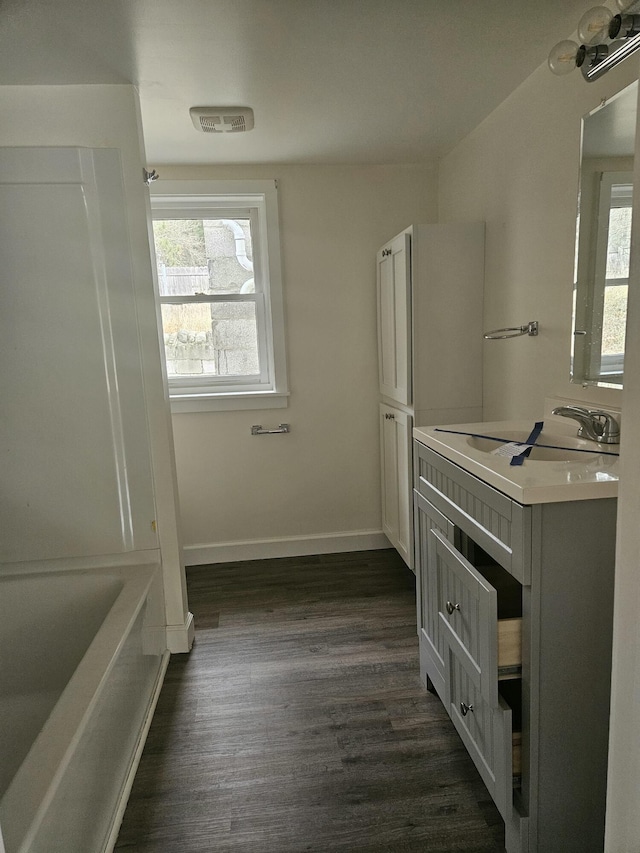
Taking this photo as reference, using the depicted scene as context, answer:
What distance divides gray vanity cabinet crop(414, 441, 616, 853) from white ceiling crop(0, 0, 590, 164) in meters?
1.36

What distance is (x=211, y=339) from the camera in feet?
9.95

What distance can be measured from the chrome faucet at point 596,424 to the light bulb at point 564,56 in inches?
34.8

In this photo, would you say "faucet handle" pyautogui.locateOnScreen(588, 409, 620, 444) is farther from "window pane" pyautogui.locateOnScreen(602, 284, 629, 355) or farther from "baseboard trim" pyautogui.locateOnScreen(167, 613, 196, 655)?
"baseboard trim" pyautogui.locateOnScreen(167, 613, 196, 655)

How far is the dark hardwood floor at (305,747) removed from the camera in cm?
138

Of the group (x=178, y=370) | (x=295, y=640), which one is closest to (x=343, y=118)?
(x=178, y=370)

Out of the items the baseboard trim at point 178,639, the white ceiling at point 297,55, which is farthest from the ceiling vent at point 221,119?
the baseboard trim at point 178,639

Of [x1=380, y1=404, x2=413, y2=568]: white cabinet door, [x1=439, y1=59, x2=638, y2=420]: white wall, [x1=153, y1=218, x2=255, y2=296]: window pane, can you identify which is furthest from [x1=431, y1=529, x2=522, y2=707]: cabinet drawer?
[x1=153, y1=218, x2=255, y2=296]: window pane

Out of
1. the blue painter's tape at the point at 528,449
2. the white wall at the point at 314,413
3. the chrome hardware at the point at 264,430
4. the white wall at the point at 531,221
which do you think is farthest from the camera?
the chrome hardware at the point at 264,430

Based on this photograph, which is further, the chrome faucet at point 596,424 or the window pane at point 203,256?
the window pane at point 203,256

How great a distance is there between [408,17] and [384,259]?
1.24 meters

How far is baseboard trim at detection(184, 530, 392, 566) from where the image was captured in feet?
10.2

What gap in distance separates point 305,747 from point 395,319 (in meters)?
1.83

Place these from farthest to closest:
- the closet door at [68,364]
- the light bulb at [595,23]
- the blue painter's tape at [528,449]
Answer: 1. the closet door at [68,364]
2. the blue painter's tape at [528,449]
3. the light bulb at [595,23]

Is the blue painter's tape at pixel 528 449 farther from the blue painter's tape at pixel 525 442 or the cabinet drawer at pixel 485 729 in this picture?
the cabinet drawer at pixel 485 729
